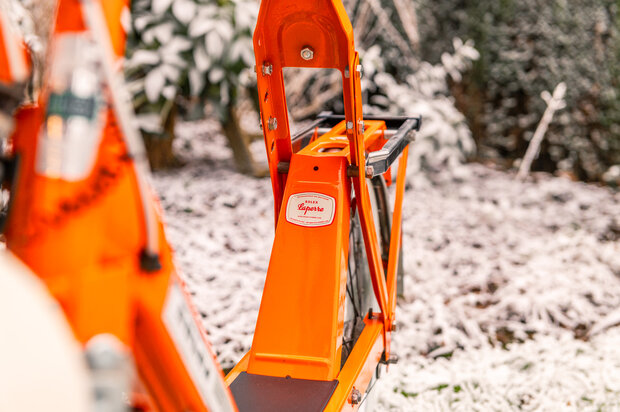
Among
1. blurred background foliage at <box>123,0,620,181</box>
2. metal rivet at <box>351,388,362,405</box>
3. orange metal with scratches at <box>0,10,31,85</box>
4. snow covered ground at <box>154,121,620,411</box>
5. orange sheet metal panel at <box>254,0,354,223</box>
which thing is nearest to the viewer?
orange metal with scratches at <box>0,10,31,85</box>

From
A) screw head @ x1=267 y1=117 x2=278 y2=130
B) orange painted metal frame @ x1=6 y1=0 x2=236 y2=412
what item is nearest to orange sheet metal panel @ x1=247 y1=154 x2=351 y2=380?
Result: screw head @ x1=267 y1=117 x2=278 y2=130

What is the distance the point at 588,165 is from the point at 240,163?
7.81ft

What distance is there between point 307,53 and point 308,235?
1.42ft

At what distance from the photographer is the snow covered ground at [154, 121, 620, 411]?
6.75 feet

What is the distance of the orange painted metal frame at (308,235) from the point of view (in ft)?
4.59

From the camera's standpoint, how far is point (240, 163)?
4.07 metres

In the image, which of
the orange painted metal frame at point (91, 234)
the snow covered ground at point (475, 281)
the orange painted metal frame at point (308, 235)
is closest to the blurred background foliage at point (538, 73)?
the snow covered ground at point (475, 281)

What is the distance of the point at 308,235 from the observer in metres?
1.52

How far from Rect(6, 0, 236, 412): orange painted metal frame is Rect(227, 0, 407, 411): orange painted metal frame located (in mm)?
688

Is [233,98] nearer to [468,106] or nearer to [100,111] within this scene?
[468,106]

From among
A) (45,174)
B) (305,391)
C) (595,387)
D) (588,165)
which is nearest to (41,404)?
(45,174)

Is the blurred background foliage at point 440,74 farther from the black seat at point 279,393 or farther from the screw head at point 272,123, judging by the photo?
the black seat at point 279,393

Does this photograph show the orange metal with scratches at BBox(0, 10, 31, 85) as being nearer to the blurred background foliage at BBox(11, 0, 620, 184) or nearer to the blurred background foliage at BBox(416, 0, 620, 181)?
the blurred background foliage at BBox(11, 0, 620, 184)

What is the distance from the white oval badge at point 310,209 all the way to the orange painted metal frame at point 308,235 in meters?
0.01
